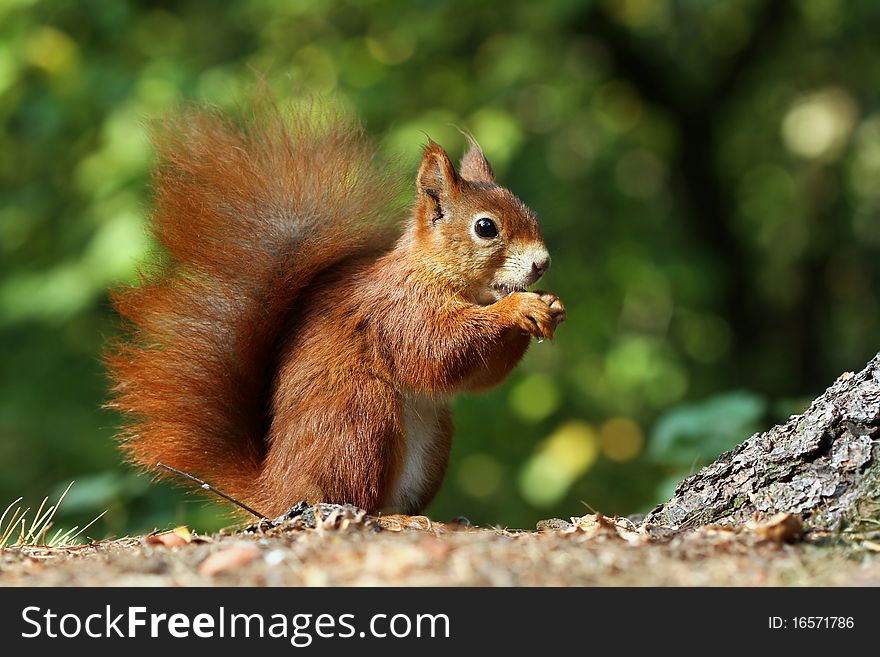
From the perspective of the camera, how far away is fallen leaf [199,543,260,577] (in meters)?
1.35

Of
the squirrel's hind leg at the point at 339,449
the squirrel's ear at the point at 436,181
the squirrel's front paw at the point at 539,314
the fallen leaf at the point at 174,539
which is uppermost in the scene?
the squirrel's ear at the point at 436,181

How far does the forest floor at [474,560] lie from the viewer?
1.28 metres

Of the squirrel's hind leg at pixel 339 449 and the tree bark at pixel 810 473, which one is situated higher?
the squirrel's hind leg at pixel 339 449

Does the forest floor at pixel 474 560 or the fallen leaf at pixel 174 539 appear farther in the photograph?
the fallen leaf at pixel 174 539

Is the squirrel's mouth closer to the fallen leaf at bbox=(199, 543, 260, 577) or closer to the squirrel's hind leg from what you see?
the squirrel's hind leg

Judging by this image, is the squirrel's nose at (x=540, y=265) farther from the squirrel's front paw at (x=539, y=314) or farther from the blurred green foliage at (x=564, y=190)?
the blurred green foliage at (x=564, y=190)

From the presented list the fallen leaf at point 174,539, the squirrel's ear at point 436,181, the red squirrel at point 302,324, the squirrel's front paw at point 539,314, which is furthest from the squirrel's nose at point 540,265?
the fallen leaf at point 174,539

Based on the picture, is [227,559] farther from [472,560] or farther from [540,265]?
[540,265]

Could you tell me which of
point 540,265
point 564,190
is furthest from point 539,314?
point 564,190

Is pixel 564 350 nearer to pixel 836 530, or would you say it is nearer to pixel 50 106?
pixel 50 106

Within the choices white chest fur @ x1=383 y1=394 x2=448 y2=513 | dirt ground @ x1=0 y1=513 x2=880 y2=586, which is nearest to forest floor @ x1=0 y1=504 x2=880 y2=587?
dirt ground @ x1=0 y1=513 x2=880 y2=586

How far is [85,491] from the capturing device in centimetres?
280

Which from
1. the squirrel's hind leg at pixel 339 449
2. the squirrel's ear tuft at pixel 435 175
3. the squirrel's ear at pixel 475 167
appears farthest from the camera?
the squirrel's ear at pixel 475 167
